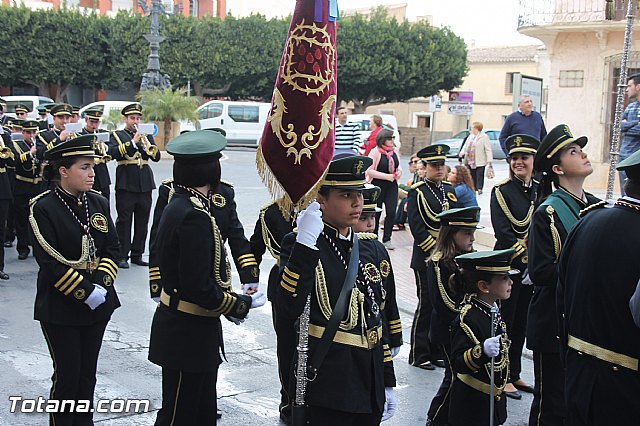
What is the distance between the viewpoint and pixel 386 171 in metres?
13.7

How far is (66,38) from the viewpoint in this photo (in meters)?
45.0

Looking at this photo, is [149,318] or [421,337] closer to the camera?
[421,337]

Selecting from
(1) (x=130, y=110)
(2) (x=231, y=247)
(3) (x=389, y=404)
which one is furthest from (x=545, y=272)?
(1) (x=130, y=110)

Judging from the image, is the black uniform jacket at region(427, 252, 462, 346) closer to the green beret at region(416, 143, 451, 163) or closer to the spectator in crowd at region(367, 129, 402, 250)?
the green beret at region(416, 143, 451, 163)

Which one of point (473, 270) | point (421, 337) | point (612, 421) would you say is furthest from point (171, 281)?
point (421, 337)

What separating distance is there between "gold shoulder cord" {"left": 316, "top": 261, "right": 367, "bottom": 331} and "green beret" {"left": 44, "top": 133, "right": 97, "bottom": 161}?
2.11 metres

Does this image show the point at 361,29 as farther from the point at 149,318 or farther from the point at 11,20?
the point at 149,318

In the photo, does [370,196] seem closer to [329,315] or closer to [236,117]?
[329,315]

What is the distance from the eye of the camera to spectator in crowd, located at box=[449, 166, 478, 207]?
8.73 m

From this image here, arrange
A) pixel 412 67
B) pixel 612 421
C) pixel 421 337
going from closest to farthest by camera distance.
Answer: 1. pixel 612 421
2. pixel 421 337
3. pixel 412 67

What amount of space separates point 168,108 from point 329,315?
2410 centimetres

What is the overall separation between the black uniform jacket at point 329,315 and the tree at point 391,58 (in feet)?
138

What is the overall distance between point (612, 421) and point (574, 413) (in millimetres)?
249

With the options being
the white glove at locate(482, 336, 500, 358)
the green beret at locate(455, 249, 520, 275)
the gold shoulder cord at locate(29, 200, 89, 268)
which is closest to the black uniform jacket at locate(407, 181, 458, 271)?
the green beret at locate(455, 249, 520, 275)
